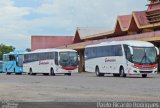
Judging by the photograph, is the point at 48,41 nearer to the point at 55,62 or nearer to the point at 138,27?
the point at 138,27

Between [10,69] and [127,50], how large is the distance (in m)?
28.1

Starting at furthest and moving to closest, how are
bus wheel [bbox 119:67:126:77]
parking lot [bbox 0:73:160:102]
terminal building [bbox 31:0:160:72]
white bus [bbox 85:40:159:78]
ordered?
1. terminal building [bbox 31:0:160:72]
2. bus wheel [bbox 119:67:126:77]
3. white bus [bbox 85:40:159:78]
4. parking lot [bbox 0:73:160:102]

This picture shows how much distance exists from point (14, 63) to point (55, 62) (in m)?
15.6

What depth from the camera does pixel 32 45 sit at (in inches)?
3900

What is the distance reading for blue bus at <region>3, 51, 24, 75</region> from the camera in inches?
2390

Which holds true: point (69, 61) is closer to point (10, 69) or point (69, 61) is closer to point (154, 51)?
point (154, 51)

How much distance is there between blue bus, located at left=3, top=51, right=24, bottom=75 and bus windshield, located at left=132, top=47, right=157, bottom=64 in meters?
25.3

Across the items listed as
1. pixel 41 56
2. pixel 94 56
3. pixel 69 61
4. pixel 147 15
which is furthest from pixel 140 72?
pixel 147 15

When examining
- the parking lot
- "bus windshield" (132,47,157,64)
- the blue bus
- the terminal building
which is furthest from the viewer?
the blue bus

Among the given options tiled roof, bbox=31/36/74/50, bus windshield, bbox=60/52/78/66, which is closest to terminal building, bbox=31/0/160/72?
bus windshield, bbox=60/52/78/66

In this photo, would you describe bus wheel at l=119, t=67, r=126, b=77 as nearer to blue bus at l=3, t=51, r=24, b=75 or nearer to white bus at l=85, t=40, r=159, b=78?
white bus at l=85, t=40, r=159, b=78

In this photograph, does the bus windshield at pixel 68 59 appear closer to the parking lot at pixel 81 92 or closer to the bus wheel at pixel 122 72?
the bus wheel at pixel 122 72

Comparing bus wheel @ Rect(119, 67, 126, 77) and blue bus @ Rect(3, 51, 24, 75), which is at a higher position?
blue bus @ Rect(3, 51, 24, 75)

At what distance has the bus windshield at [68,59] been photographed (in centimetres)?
4772
